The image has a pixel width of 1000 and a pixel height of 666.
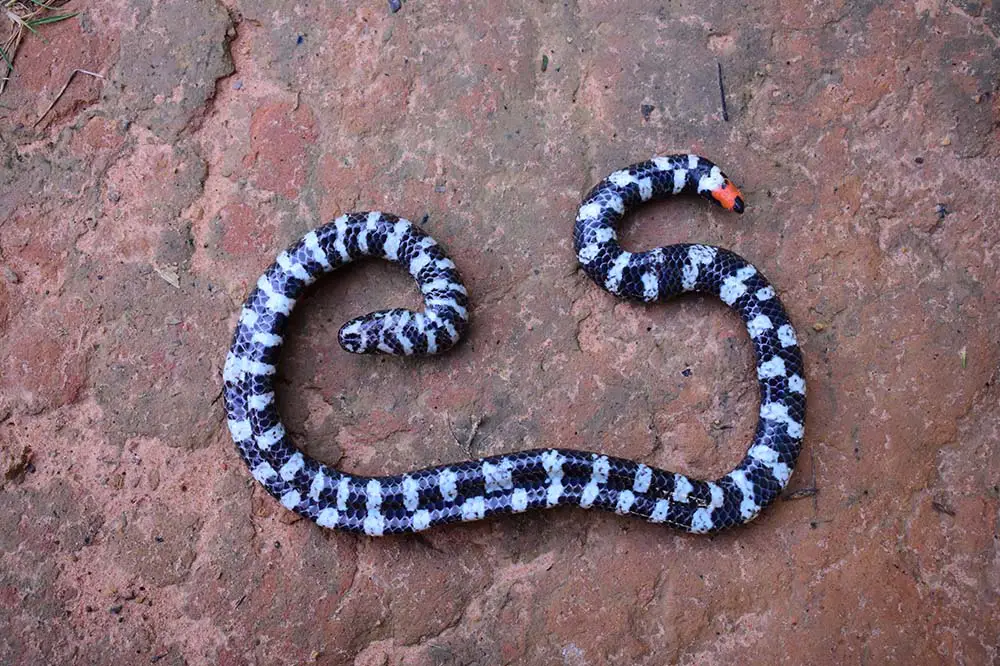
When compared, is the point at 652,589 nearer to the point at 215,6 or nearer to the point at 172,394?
the point at 172,394

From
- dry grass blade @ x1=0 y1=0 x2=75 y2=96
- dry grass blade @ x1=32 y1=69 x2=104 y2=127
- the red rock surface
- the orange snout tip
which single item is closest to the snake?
the orange snout tip

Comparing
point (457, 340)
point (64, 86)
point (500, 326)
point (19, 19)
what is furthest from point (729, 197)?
point (19, 19)

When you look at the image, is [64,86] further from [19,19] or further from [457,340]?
[457,340]

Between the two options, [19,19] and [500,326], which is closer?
[500,326]

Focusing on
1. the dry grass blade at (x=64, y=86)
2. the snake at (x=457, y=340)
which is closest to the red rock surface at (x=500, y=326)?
the dry grass blade at (x=64, y=86)

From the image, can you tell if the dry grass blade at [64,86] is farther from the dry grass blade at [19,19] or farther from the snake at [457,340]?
the snake at [457,340]

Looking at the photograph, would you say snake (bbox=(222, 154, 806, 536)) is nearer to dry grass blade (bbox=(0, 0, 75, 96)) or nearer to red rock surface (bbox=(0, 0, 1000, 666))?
red rock surface (bbox=(0, 0, 1000, 666))
